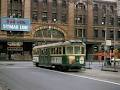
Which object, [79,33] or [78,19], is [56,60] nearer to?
[79,33]

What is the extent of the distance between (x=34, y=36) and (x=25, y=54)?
4045 mm

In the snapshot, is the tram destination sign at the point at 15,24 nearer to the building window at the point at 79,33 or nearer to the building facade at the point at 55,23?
the building facade at the point at 55,23

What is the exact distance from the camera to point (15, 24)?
78.6m

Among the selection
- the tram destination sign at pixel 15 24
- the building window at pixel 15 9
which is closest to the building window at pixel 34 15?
the tram destination sign at pixel 15 24

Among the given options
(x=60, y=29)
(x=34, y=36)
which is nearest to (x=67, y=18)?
(x=60, y=29)

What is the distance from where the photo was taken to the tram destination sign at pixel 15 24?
77.5 m

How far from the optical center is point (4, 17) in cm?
7756

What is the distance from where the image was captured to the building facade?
259 feet

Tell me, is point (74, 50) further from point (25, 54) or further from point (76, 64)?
point (25, 54)

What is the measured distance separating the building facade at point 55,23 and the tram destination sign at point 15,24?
0.68 metres

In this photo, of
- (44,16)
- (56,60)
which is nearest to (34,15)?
(44,16)

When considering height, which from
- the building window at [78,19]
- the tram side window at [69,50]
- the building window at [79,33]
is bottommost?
the tram side window at [69,50]

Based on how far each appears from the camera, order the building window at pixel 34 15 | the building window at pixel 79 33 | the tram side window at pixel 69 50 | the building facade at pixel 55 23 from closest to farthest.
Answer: the tram side window at pixel 69 50 < the building facade at pixel 55 23 < the building window at pixel 34 15 < the building window at pixel 79 33

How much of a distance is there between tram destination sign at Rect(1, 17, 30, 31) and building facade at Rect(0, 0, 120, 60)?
678 mm
